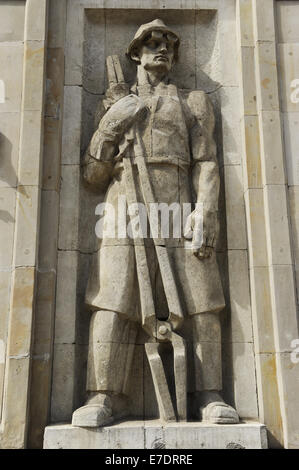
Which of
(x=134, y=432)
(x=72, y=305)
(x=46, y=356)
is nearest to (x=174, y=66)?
(x=72, y=305)

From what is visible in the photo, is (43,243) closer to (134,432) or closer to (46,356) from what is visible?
(46,356)

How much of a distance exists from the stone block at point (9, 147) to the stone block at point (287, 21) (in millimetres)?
4285

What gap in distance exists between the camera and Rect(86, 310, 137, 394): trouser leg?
21.4ft

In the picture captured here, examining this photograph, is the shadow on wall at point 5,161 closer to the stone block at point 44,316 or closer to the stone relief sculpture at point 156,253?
the stone block at point 44,316

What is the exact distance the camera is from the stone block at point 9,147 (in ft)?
23.5

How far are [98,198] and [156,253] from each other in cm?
136

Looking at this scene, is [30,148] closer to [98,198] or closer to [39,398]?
[98,198]

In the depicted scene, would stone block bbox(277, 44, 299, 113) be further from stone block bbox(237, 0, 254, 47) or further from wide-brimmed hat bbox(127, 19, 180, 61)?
wide-brimmed hat bbox(127, 19, 180, 61)

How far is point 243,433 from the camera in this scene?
19.9ft

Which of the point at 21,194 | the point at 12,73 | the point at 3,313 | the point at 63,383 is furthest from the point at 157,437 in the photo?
the point at 12,73

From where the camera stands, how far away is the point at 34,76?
7.55 meters

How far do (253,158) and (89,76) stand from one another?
3.00 meters

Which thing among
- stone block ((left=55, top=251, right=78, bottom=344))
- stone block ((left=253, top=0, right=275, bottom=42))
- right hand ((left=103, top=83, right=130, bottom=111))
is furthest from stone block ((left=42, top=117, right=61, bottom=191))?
stone block ((left=253, top=0, right=275, bottom=42))

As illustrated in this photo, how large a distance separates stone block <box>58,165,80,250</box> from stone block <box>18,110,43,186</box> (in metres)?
0.47
